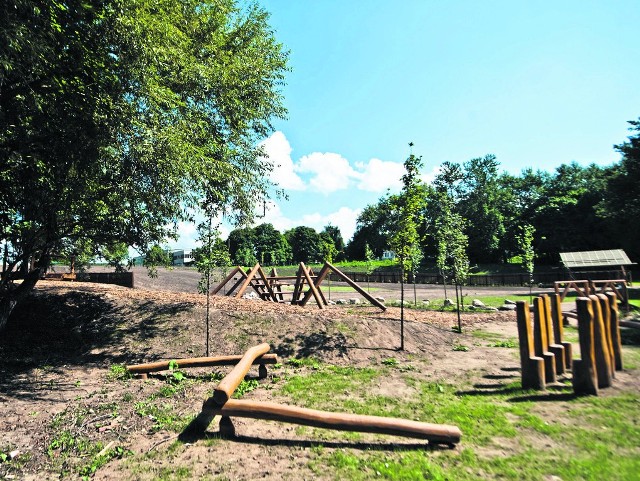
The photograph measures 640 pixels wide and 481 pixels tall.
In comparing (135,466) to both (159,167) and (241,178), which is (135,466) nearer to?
(159,167)

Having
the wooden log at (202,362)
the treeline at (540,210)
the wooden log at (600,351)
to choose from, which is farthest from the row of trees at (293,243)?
the wooden log at (600,351)

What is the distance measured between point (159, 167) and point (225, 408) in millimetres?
5663

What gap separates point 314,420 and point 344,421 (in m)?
0.39

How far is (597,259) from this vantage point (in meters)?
24.0

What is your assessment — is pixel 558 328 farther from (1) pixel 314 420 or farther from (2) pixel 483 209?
(2) pixel 483 209

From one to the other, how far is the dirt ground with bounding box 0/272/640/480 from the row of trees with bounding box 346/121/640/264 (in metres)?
17.1

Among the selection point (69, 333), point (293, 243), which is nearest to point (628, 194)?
point (69, 333)

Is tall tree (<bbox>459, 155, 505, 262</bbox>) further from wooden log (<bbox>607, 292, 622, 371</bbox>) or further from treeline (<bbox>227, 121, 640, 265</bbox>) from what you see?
wooden log (<bbox>607, 292, 622, 371</bbox>)

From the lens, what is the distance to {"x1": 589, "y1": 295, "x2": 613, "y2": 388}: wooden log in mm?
6383

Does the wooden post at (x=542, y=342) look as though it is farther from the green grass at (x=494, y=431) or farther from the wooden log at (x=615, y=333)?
the wooden log at (x=615, y=333)

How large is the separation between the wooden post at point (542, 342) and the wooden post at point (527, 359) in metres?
0.36

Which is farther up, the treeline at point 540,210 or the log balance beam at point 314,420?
the treeline at point 540,210

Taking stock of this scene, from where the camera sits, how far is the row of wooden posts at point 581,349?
614 cm

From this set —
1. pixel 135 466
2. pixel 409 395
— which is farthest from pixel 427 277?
pixel 135 466
